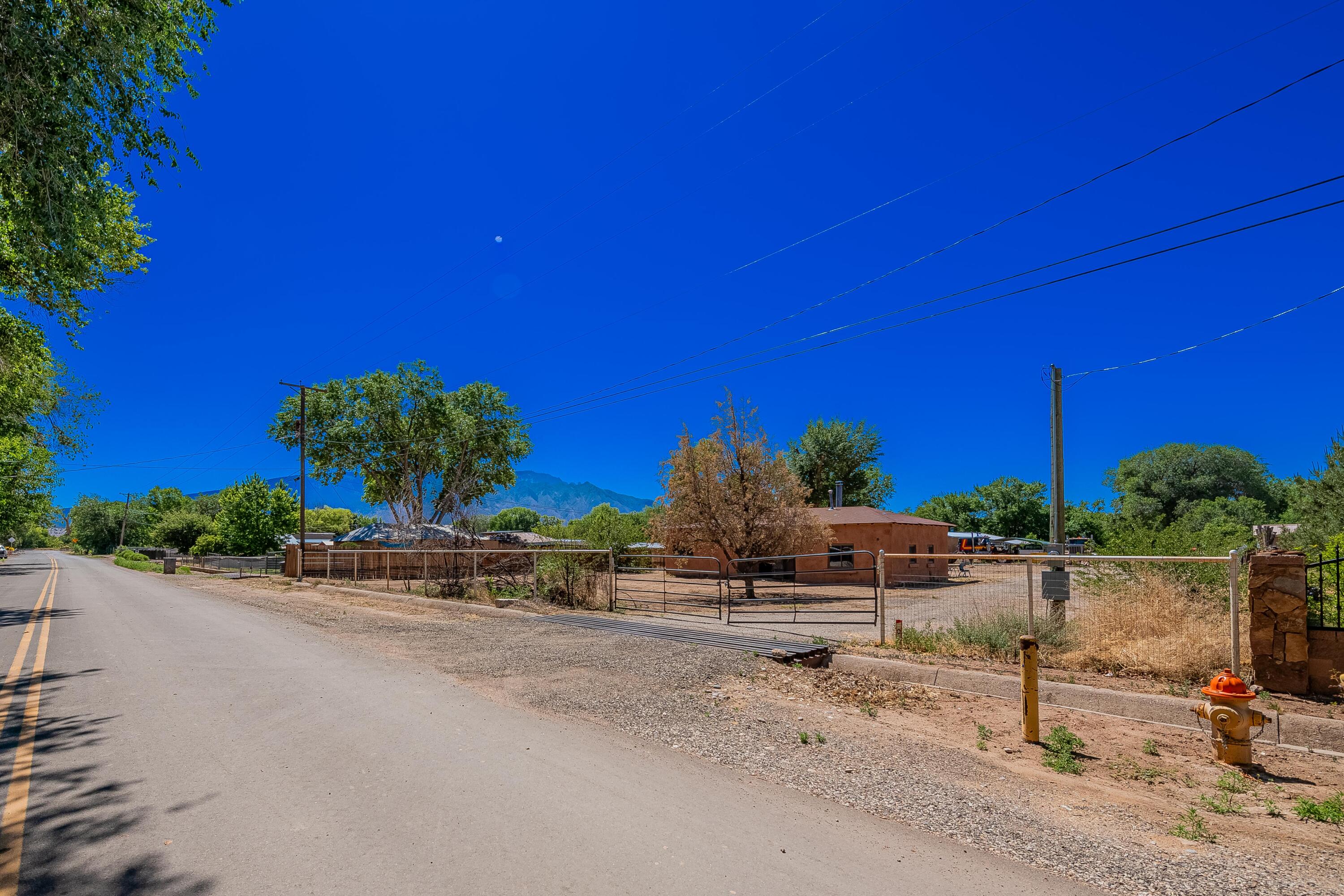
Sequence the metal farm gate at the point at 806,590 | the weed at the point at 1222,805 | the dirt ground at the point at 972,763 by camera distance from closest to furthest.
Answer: the dirt ground at the point at 972,763, the weed at the point at 1222,805, the metal farm gate at the point at 806,590

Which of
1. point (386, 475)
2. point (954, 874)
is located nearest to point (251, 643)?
point (954, 874)

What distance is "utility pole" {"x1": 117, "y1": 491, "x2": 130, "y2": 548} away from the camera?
3851 inches

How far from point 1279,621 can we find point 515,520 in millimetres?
137473

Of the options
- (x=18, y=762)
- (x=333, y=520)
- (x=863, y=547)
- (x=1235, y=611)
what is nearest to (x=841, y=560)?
(x=863, y=547)

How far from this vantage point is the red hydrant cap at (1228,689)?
5996 mm

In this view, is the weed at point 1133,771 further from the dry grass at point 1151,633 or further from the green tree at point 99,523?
the green tree at point 99,523

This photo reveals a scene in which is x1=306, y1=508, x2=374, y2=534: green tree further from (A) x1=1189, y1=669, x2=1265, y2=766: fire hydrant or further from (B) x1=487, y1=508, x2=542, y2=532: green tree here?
(A) x1=1189, y1=669, x2=1265, y2=766: fire hydrant

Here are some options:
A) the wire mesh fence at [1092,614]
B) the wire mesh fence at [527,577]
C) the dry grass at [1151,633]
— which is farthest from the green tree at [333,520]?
the dry grass at [1151,633]

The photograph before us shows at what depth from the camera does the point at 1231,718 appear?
237 inches

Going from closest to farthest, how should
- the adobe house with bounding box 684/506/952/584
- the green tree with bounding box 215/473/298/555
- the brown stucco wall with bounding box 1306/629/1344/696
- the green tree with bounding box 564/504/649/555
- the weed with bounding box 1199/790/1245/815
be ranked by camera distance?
the weed with bounding box 1199/790/1245/815 → the brown stucco wall with bounding box 1306/629/1344/696 → the adobe house with bounding box 684/506/952/584 → the green tree with bounding box 564/504/649/555 → the green tree with bounding box 215/473/298/555

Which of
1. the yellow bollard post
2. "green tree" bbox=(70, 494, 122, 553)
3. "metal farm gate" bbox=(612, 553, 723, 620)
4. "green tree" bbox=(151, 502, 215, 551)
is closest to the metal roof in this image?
"metal farm gate" bbox=(612, 553, 723, 620)

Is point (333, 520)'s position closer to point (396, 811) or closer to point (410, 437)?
point (410, 437)

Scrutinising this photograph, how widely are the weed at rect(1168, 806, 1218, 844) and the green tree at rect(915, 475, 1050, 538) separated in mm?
68014

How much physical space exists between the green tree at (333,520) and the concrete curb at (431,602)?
7288cm
